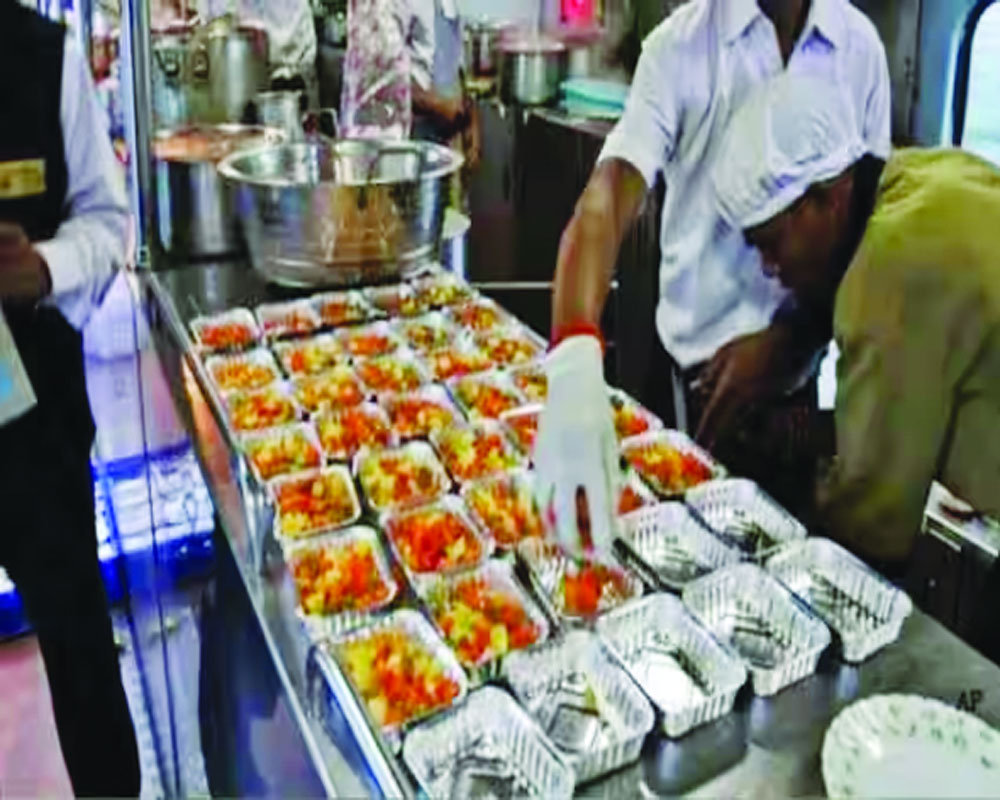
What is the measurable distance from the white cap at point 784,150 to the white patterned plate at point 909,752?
775 mm

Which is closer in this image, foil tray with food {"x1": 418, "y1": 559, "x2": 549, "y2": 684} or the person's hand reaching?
foil tray with food {"x1": 418, "y1": 559, "x2": 549, "y2": 684}

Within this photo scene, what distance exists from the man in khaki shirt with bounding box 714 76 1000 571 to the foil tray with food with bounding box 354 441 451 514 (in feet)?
1.85

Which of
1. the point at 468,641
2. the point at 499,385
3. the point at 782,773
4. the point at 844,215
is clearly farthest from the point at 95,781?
the point at 844,215

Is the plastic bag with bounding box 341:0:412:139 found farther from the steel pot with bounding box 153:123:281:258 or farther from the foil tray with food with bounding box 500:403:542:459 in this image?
the foil tray with food with bounding box 500:403:542:459

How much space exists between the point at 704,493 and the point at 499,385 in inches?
20.4

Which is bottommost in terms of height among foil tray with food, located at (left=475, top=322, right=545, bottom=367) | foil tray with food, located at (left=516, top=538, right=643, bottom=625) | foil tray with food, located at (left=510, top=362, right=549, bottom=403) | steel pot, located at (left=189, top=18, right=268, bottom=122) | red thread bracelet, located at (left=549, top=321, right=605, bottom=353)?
foil tray with food, located at (left=516, top=538, right=643, bottom=625)

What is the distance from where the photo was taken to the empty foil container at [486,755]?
1024 millimetres

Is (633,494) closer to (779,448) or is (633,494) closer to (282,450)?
(282,450)

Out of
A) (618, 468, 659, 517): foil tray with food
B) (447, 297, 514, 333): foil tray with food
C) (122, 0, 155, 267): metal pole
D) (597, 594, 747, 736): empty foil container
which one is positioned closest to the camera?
(597, 594, 747, 736): empty foil container

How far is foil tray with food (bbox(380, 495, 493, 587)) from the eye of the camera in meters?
1.37

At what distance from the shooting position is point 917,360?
1412 millimetres

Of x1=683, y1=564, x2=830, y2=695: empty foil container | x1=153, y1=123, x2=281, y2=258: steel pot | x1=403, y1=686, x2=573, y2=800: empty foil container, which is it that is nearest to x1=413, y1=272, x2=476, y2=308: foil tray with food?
x1=153, y1=123, x2=281, y2=258: steel pot

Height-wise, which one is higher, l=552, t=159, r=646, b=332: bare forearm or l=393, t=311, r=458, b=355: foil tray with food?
l=552, t=159, r=646, b=332: bare forearm

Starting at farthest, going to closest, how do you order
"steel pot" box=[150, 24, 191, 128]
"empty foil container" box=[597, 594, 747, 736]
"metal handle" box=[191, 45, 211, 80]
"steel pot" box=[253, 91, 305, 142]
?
"steel pot" box=[253, 91, 305, 142] < "metal handle" box=[191, 45, 211, 80] < "steel pot" box=[150, 24, 191, 128] < "empty foil container" box=[597, 594, 747, 736]
